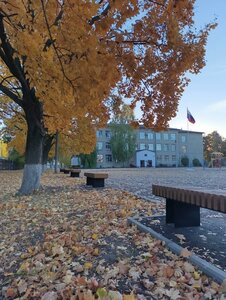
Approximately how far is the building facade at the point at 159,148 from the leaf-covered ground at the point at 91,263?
82093 millimetres

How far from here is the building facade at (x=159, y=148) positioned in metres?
91.6

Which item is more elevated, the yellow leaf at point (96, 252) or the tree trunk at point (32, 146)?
the tree trunk at point (32, 146)

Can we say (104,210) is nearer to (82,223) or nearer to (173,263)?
(82,223)

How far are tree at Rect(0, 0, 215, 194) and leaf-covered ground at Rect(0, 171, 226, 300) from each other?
2.88 meters

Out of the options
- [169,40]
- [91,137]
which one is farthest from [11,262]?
[91,137]

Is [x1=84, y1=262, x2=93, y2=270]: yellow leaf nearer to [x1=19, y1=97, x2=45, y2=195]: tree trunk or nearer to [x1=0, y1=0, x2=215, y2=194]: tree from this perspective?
[x1=0, y1=0, x2=215, y2=194]: tree

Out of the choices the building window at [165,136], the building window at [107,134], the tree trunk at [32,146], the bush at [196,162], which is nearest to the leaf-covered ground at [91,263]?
the tree trunk at [32,146]

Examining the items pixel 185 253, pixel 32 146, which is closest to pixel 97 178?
pixel 32 146

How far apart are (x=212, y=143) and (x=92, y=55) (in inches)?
3957

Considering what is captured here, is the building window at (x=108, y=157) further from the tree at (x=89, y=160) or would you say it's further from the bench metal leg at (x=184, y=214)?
the bench metal leg at (x=184, y=214)

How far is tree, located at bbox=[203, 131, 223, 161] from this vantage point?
97.7 metres

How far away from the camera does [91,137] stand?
94.9 ft

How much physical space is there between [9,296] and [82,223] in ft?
10.0

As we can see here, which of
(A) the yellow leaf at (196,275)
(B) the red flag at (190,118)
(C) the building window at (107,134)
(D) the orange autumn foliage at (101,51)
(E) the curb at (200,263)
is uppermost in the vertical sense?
(C) the building window at (107,134)
